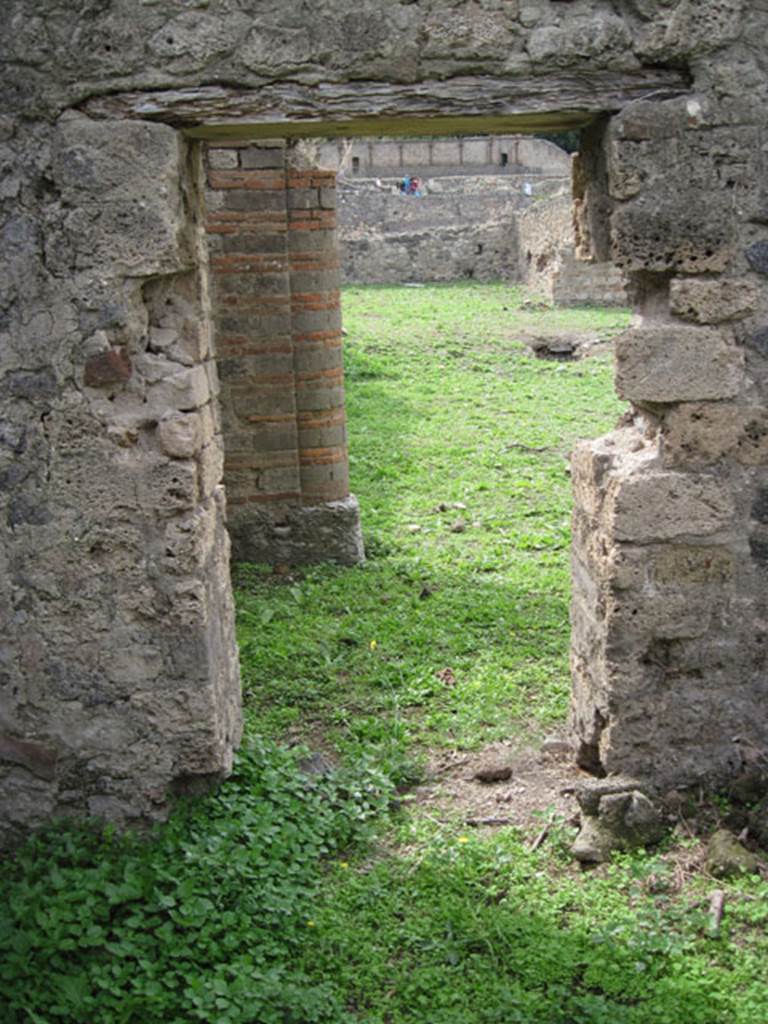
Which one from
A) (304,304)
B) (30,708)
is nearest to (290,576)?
(304,304)

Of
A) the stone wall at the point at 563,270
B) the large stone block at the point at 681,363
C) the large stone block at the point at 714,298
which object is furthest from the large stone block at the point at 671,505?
the stone wall at the point at 563,270

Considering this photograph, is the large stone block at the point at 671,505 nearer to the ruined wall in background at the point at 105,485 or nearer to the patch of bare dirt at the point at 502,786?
the patch of bare dirt at the point at 502,786

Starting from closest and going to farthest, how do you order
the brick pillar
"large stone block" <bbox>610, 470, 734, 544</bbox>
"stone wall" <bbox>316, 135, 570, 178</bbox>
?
"large stone block" <bbox>610, 470, 734, 544</bbox>, the brick pillar, "stone wall" <bbox>316, 135, 570, 178</bbox>

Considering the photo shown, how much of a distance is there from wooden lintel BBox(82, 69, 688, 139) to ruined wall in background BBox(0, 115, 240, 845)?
0.10 m

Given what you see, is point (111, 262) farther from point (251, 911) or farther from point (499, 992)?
point (499, 992)

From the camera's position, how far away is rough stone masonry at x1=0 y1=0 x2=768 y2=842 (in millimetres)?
3605

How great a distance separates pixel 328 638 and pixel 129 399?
2619 mm

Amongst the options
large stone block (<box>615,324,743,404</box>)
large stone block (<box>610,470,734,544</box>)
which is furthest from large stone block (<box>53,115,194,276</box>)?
large stone block (<box>610,470,734,544</box>)

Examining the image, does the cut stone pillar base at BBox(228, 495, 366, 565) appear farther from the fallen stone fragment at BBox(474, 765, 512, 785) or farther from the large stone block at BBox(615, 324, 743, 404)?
the large stone block at BBox(615, 324, 743, 404)

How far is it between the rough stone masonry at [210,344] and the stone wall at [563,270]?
13.9 metres

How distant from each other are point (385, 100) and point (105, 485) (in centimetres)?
169

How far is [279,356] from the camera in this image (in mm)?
7145

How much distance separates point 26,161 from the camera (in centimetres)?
363

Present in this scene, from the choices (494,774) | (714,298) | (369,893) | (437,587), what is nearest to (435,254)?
(437,587)
